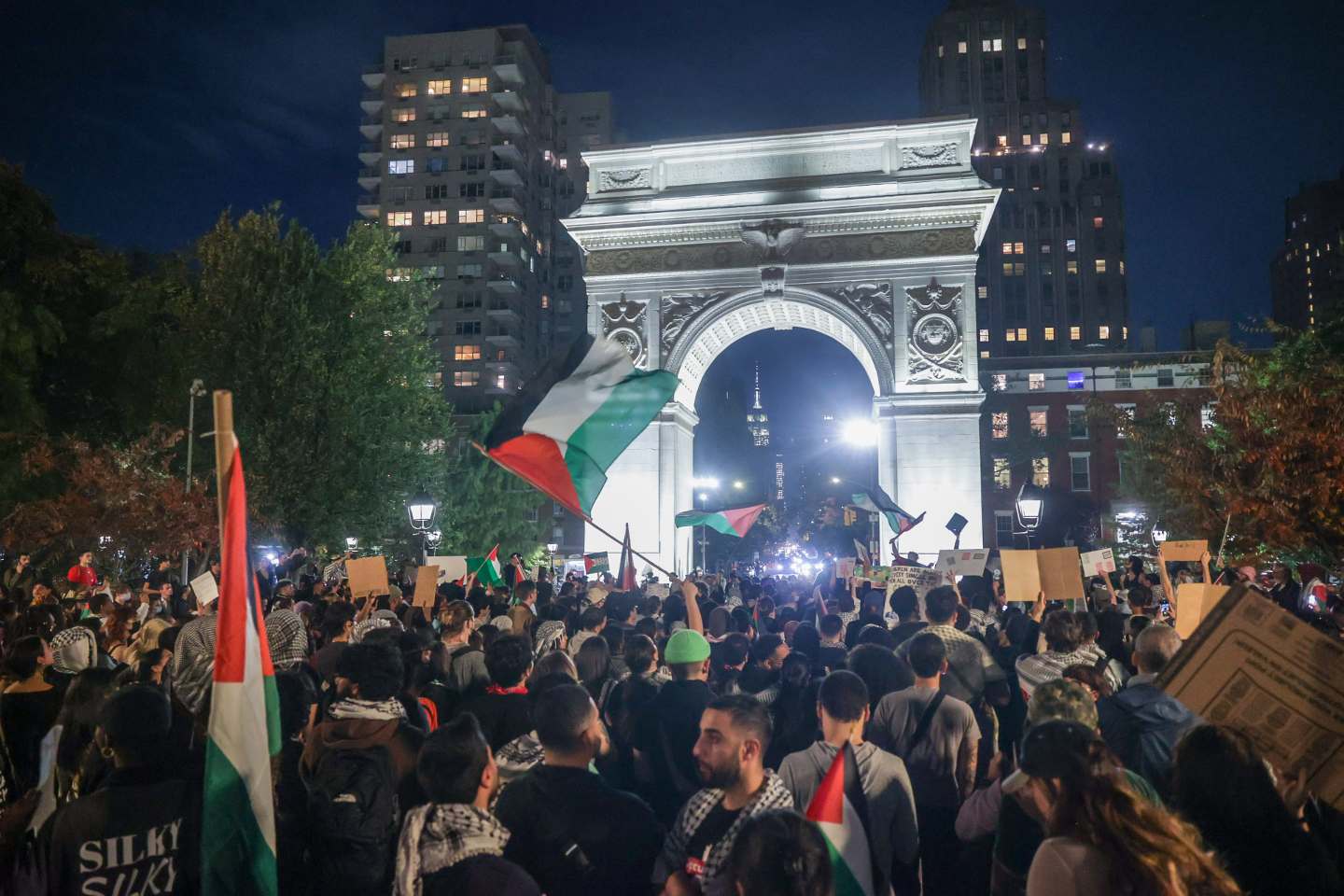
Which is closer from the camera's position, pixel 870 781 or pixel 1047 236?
pixel 870 781

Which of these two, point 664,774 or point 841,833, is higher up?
point 841,833

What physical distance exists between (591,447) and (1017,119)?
3870 inches

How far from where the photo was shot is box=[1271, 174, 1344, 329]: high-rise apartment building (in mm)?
120750

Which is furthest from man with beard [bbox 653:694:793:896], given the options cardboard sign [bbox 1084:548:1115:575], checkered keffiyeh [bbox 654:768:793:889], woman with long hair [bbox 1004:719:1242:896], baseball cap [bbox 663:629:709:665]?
cardboard sign [bbox 1084:548:1115:575]

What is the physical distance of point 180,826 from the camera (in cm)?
342

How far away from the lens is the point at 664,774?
5.39 metres

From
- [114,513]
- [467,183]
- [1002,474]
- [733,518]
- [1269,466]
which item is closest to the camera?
[1269,466]

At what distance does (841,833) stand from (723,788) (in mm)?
535

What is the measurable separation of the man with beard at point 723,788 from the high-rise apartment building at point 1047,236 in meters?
89.7

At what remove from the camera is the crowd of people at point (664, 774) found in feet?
9.40

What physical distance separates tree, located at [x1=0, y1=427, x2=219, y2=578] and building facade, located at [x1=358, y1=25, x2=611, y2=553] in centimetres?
5169

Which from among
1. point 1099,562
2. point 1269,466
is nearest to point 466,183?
point 1269,466

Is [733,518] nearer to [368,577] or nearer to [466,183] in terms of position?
[368,577]

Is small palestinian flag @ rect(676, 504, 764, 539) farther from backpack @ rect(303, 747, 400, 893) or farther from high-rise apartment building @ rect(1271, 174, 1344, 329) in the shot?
high-rise apartment building @ rect(1271, 174, 1344, 329)
